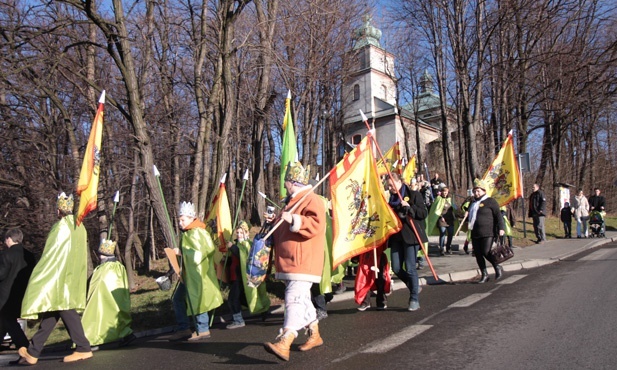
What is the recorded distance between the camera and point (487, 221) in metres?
8.98

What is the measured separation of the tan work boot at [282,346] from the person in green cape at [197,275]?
1979 millimetres

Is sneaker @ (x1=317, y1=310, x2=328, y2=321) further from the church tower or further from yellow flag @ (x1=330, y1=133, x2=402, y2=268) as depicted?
the church tower

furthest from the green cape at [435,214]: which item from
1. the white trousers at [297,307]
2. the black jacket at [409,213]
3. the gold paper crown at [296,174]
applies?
the white trousers at [297,307]

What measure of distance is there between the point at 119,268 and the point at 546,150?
27.5 m

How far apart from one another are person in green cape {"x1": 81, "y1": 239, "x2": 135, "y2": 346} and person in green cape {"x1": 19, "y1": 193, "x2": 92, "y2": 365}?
1.72 feet

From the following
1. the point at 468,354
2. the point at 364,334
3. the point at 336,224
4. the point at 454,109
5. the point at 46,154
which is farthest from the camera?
the point at 454,109

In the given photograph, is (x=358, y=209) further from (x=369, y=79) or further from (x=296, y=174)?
(x=369, y=79)

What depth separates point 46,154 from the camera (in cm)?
1316

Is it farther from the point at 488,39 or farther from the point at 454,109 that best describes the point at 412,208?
the point at 454,109

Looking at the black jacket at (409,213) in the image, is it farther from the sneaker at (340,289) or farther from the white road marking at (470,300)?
the sneaker at (340,289)

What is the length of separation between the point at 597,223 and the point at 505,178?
825 cm

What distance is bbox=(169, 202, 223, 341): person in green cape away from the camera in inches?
252

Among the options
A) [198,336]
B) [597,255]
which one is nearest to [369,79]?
[597,255]

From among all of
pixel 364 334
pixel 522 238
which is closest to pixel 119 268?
pixel 364 334
